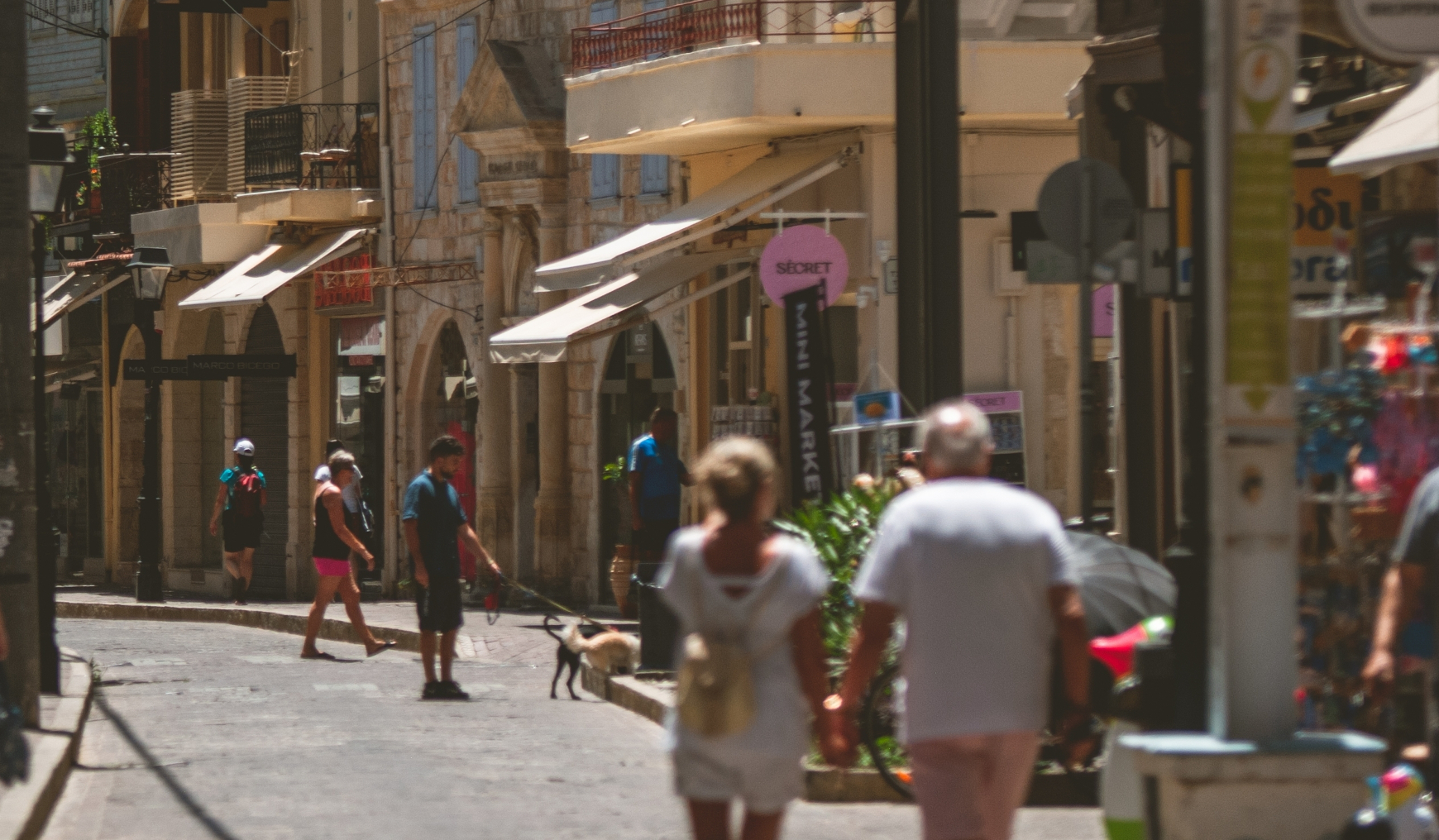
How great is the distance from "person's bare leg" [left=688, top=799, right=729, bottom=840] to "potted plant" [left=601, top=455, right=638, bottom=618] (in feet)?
49.0

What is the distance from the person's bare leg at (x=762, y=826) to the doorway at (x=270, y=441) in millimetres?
26058

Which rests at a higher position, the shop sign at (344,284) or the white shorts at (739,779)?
the shop sign at (344,284)

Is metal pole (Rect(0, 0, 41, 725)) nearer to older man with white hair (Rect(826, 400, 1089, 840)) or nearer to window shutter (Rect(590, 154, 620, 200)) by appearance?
older man with white hair (Rect(826, 400, 1089, 840))

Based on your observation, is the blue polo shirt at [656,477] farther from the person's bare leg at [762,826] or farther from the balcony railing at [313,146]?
the person's bare leg at [762,826]

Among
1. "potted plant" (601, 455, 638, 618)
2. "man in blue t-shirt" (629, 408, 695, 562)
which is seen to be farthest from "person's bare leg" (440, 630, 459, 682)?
"potted plant" (601, 455, 638, 618)

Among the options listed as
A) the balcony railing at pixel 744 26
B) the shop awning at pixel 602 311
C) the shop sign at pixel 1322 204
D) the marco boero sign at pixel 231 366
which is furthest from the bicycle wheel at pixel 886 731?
the marco boero sign at pixel 231 366

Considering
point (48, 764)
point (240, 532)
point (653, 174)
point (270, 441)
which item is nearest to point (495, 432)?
point (240, 532)

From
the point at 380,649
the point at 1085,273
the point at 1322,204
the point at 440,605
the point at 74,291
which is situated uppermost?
the point at 74,291

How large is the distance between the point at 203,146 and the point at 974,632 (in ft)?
92.6

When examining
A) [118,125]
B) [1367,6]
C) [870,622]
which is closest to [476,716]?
[1367,6]

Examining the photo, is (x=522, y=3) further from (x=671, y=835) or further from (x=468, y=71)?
(x=671, y=835)

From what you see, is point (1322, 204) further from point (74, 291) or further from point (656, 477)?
point (74, 291)

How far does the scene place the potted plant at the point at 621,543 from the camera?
2181 centimetres

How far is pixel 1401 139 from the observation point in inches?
416
